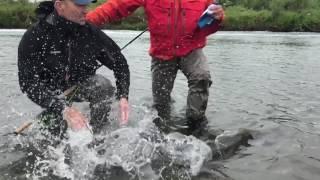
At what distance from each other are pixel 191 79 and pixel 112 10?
5.03 ft

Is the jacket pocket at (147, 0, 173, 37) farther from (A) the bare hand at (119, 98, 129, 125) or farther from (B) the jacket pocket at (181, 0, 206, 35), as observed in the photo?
(A) the bare hand at (119, 98, 129, 125)

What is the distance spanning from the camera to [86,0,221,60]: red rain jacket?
723cm

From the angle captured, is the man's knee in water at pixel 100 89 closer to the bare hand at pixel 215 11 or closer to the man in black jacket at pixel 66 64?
the man in black jacket at pixel 66 64

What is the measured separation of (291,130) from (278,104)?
223 cm

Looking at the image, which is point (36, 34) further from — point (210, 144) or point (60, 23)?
point (210, 144)

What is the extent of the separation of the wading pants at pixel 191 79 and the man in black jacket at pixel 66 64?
170 centimetres

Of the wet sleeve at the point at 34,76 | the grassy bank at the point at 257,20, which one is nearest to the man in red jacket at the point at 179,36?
the wet sleeve at the point at 34,76

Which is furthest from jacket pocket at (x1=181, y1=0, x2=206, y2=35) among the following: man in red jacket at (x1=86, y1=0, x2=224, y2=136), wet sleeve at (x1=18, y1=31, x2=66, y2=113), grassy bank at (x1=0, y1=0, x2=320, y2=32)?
grassy bank at (x1=0, y1=0, x2=320, y2=32)

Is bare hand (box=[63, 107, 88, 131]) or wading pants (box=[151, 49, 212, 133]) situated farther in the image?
wading pants (box=[151, 49, 212, 133])

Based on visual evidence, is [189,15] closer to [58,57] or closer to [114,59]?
[114,59]

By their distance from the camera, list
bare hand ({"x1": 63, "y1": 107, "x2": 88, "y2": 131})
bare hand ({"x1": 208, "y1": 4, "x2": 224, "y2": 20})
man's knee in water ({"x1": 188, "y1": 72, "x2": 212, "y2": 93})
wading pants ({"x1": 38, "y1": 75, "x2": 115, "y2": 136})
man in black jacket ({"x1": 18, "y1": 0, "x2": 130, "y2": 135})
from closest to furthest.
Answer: bare hand ({"x1": 63, "y1": 107, "x2": 88, "y2": 131}) → man in black jacket ({"x1": 18, "y1": 0, "x2": 130, "y2": 135}) → wading pants ({"x1": 38, "y1": 75, "x2": 115, "y2": 136}) → bare hand ({"x1": 208, "y1": 4, "x2": 224, "y2": 20}) → man's knee in water ({"x1": 188, "y1": 72, "x2": 212, "y2": 93})

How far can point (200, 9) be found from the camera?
729 cm

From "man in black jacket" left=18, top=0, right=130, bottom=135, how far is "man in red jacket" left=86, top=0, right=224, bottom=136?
113 centimetres

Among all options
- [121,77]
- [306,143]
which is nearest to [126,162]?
[121,77]
